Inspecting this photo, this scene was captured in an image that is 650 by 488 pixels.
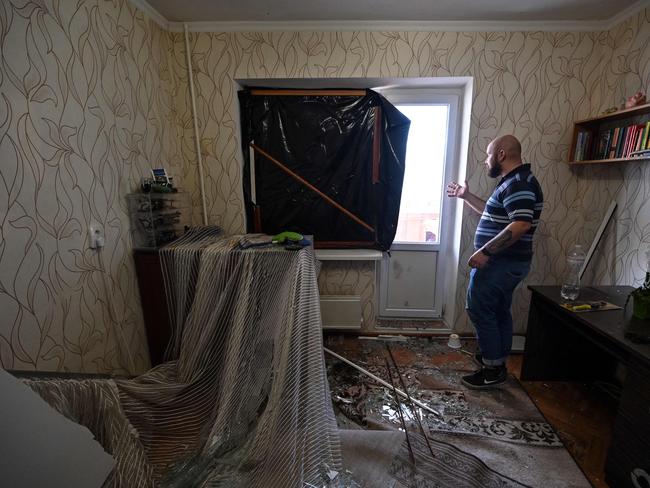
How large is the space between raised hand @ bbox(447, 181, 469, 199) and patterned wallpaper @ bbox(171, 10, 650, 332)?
0.08 m

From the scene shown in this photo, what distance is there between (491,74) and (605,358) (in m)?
1.96

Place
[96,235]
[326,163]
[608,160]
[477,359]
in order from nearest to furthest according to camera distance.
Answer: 1. [96,235]
2. [608,160]
3. [477,359]
4. [326,163]

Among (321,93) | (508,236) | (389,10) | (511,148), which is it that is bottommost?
(508,236)

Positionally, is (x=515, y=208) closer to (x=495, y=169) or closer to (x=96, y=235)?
(x=495, y=169)

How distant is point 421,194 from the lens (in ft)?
7.41

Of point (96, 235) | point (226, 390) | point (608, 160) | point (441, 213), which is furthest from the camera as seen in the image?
point (441, 213)

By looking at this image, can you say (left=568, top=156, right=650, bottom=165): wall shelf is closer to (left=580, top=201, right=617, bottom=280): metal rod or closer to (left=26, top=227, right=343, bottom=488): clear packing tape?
(left=580, top=201, right=617, bottom=280): metal rod

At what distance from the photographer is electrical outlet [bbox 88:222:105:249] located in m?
1.27

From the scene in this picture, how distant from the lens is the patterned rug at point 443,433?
3.89 ft

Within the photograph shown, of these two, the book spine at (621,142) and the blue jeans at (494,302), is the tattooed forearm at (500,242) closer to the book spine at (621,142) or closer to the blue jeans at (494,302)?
the blue jeans at (494,302)

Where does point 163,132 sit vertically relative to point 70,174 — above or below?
above

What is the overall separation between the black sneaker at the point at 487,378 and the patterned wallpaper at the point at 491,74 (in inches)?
38.2

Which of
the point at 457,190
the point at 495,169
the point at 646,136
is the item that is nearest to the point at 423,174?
the point at 457,190

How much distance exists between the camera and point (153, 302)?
1596mm
